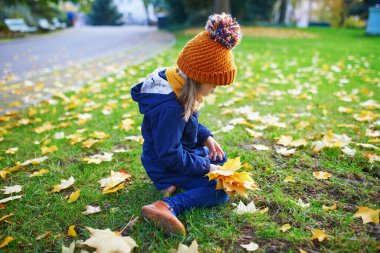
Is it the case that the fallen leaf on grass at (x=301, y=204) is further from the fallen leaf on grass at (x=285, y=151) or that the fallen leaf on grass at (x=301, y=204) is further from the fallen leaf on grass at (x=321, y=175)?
the fallen leaf on grass at (x=285, y=151)

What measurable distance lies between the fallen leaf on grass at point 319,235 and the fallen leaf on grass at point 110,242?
0.84 m

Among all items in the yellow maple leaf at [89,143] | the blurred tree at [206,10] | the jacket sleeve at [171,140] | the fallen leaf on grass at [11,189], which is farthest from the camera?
the blurred tree at [206,10]

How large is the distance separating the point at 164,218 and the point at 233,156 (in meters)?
1.02

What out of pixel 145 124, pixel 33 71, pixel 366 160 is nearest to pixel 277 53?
pixel 33 71

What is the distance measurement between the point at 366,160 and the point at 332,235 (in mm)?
958

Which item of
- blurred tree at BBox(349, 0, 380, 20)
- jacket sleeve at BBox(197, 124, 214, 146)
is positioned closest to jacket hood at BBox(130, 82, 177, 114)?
jacket sleeve at BBox(197, 124, 214, 146)

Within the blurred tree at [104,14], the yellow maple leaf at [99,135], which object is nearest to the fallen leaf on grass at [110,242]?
the yellow maple leaf at [99,135]

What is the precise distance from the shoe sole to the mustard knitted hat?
2.33 feet

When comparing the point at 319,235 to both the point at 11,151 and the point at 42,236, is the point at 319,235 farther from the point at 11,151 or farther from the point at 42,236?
the point at 11,151

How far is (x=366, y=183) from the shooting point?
2.07 m

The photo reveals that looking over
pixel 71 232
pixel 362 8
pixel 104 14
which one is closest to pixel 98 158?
pixel 71 232

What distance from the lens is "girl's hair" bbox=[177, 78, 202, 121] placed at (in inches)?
68.6

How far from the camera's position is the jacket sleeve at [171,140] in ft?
5.63

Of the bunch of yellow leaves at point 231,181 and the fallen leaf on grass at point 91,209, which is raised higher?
the bunch of yellow leaves at point 231,181
